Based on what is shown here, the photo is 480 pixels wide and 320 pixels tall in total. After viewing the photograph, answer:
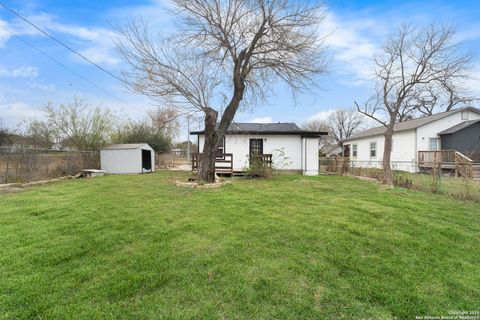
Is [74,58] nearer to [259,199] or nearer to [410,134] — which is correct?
[259,199]

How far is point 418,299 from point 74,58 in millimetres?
12542

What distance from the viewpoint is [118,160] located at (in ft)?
49.5

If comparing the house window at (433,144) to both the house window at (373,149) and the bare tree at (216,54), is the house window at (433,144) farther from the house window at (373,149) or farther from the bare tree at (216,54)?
the bare tree at (216,54)

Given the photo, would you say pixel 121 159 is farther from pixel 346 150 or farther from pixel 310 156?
pixel 346 150

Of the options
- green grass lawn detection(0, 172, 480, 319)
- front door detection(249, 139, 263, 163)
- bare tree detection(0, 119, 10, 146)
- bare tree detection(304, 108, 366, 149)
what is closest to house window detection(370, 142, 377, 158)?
front door detection(249, 139, 263, 163)

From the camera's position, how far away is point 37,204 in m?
5.79

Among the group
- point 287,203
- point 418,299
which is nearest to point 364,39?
point 287,203

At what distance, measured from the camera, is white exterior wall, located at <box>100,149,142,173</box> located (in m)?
15.1

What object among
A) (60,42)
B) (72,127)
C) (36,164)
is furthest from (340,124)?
(36,164)

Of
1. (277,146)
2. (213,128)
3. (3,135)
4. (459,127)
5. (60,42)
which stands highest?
(60,42)

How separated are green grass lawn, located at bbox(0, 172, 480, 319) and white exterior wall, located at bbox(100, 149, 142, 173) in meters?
9.85

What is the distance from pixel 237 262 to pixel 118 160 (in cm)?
1382

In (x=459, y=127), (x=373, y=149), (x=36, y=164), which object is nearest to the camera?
(x=36, y=164)

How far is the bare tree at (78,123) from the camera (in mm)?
15344
